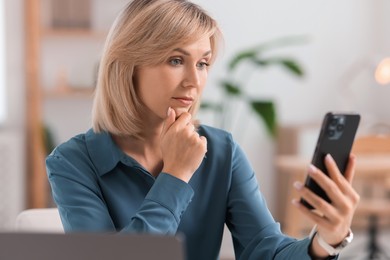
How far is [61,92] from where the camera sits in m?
5.15

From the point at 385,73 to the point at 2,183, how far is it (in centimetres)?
241

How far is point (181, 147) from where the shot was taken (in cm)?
141

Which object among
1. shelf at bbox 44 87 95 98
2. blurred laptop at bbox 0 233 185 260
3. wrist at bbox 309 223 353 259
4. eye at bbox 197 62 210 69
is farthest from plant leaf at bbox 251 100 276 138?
blurred laptop at bbox 0 233 185 260

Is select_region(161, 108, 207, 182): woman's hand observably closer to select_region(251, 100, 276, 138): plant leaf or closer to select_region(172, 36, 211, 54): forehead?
select_region(172, 36, 211, 54): forehead

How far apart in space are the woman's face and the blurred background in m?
3.29

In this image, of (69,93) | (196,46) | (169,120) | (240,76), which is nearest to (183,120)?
(169,120)

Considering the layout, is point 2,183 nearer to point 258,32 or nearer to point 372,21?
point 258,32

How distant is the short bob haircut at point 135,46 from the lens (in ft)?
4.71

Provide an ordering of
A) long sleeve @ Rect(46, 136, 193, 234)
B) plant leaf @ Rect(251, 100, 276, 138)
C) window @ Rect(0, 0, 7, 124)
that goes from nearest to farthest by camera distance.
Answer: long sleeve @ Rect(46, 136, 193, 234) → plant leaf @ Rect(251, 100, 276, 138) → window @ Rect(0, 0, 7, 124)

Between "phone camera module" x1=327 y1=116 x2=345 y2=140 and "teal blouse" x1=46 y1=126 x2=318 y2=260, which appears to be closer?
"phone camera module" x1=327 y1=116 x2=345 y2=140

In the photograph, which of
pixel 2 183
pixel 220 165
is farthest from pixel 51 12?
pixel 220 165

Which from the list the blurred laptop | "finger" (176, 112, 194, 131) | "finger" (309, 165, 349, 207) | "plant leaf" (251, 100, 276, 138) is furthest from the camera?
"plant leaf" (251, 100, 276, 138)

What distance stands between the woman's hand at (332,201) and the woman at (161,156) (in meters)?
0.15

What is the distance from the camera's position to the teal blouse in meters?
1.38
